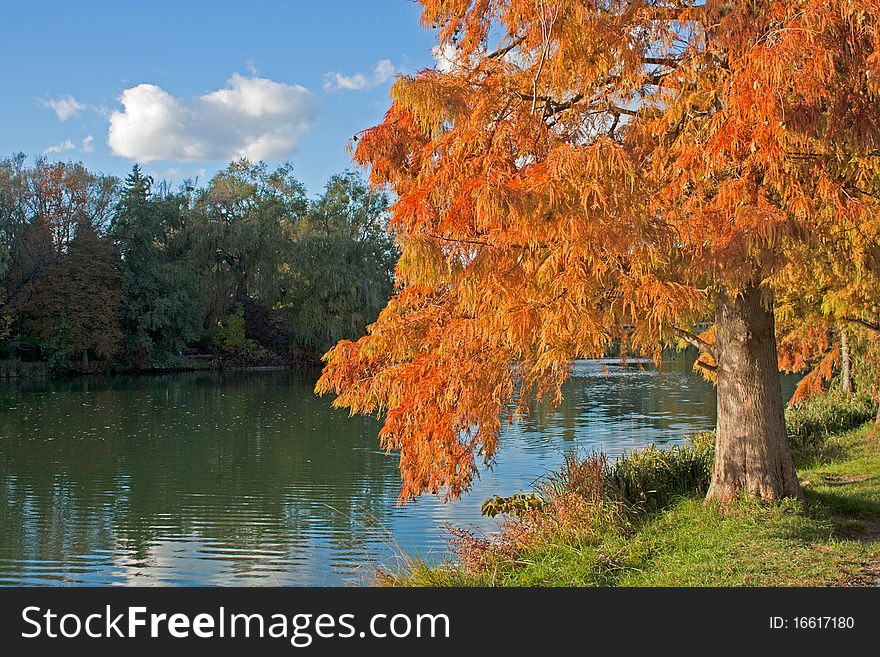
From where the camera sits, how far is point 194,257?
140 feet

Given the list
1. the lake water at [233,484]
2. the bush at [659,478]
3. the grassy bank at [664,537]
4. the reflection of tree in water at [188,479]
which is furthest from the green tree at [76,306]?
the bush at [659,478]

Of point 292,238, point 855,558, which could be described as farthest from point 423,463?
point 292,238

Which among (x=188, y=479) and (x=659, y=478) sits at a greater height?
(x=659, y=478)

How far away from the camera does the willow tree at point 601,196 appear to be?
16.1 feet

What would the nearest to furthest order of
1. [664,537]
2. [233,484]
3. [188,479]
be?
[664,537], [233,484], [188,479]

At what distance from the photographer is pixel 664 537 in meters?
6.57

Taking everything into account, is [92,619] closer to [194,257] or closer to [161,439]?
[161,439]

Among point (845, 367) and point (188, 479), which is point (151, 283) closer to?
point (188, 479)

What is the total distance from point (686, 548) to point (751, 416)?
5.20ft

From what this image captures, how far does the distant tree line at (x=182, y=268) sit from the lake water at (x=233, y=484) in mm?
12365

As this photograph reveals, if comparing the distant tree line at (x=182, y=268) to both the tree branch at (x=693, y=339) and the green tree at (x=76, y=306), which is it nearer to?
the green tree at (x=76, y=306)

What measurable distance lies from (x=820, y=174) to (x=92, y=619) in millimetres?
5595

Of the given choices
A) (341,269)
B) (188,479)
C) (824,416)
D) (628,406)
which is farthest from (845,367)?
(341,269)

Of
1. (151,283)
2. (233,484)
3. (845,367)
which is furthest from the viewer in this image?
(151,283)
